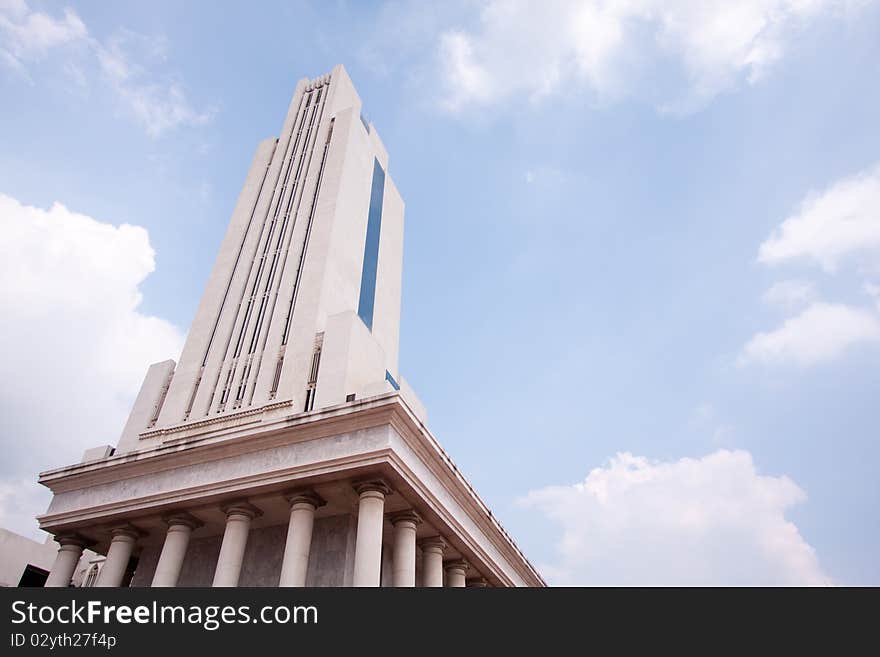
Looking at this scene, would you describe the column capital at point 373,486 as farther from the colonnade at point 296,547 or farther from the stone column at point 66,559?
the stone column at point 66,559

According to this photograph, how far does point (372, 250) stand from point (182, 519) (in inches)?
915

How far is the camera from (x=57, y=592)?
1577 centimetres

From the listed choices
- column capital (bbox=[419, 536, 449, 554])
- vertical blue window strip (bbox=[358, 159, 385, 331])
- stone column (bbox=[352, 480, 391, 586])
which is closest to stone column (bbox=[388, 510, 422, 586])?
stone column (bbox=[352, 480, 391, 586])

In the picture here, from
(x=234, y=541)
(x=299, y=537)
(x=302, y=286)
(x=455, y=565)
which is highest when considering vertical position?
(x=302, y=286)

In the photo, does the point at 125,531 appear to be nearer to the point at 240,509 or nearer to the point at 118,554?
the point at 118,554

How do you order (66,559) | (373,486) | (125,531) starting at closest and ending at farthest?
(373,486)
(125,531)
(66,559)

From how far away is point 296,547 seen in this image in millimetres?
19906

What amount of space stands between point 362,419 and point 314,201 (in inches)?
908

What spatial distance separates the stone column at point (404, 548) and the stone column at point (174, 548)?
8067mm

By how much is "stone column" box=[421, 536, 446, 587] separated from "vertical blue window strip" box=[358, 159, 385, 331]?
17080 millimetres

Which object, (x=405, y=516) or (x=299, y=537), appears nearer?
(x=299, y=537)

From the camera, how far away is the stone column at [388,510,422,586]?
20469mm

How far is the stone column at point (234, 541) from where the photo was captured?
20.6 metres

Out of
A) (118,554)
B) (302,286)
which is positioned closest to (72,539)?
(118,554)
